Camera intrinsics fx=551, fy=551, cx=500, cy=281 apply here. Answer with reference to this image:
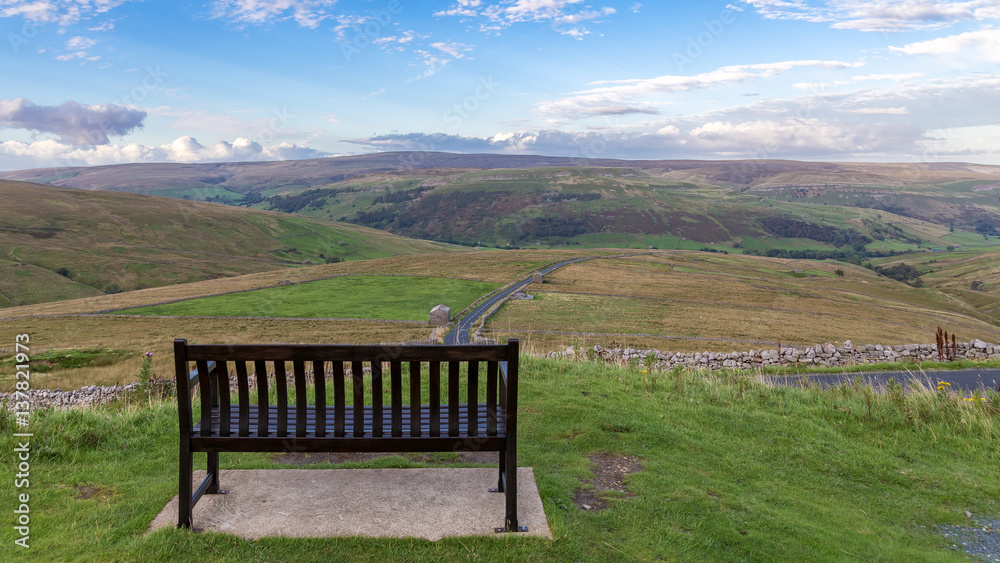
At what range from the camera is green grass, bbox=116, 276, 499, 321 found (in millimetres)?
59875

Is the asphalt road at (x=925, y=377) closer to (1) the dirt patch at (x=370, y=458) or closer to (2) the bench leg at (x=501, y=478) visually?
(1) the dirt patch at (x=370, y=458)

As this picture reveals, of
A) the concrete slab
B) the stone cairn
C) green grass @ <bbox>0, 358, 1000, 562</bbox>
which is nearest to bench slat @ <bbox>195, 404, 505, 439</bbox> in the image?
the concrete slab

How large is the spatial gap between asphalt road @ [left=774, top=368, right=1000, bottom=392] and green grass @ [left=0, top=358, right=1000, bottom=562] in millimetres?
5087

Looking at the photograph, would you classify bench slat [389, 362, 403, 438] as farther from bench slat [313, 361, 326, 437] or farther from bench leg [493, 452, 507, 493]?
bench leg [493, 452, 507, 493]

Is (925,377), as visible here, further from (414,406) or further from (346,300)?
(346,300)

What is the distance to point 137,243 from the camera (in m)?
128

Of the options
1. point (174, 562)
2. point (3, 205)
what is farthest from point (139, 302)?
point (3, 205)

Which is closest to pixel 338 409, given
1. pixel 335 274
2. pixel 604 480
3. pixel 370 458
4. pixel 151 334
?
pixel 370 458

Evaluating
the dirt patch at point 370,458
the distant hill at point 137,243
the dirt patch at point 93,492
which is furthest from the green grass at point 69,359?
the distant hill at point 137,243

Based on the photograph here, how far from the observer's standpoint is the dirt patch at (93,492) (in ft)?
16.7

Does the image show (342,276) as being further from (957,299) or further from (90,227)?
Answer: (957,299)

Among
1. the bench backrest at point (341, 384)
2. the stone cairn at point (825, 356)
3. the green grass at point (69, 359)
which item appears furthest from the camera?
the green grass at point (69, 359)

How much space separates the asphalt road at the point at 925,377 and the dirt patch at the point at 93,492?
13.2 meters

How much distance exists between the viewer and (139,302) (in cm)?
6588
